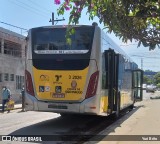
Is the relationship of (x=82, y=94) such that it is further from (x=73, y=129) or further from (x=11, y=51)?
(x=11, y=51)

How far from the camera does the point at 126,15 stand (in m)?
4.59

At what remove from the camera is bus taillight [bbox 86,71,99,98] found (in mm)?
12930

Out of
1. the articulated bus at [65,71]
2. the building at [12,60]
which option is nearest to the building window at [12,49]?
the building at [12,60]

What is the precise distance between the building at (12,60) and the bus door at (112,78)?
1993 centimetres

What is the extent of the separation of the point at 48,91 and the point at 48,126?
1.71m

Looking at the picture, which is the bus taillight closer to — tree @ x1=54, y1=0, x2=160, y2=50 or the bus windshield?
the bus windshield

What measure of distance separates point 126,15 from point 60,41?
9.02 meters

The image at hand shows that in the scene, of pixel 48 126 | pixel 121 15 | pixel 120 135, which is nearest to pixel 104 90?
pixel 48 126

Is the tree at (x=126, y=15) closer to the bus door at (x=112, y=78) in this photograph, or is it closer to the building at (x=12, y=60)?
the bus door at (x=112, y=78)

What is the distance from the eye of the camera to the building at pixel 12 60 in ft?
116

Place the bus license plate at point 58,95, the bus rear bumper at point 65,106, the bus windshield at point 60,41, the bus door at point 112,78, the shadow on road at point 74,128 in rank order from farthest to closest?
the bus door at point 112,78 → the bus windshield at point 60,41 → the bus license plate at point 58,95 → the bus rear bumper at point 65,106 → the shadow on road at point 74,128

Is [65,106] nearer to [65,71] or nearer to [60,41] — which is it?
[65,71]

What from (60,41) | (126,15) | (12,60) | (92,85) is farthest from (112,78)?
(12,60)

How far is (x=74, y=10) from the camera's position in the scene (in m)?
4.55
